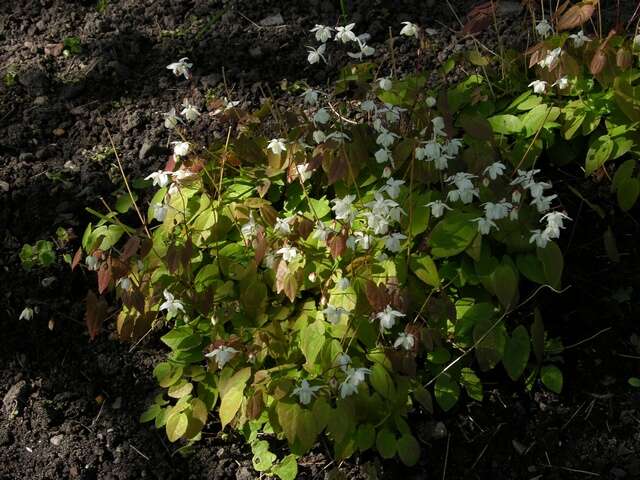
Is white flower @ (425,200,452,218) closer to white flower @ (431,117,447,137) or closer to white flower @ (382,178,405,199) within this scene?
white flower @ (382,178,405,199)

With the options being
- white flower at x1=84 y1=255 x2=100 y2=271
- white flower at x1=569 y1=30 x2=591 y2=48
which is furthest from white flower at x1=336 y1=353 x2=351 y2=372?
white flower at x1=569 y1=30 x2=591 y2=48

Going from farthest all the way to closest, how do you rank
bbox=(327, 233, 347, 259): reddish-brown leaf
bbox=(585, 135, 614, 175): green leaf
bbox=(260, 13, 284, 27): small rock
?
bbox=(260, 13, 284, 27): small rock
bbox=(585, 135, 614, 175): green leaf
bbox=(327, 233, 347, 259): reddish-brown leaf

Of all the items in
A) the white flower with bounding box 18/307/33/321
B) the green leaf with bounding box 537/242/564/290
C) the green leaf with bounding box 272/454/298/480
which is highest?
the green leaf with bounding box 537/242/564/290

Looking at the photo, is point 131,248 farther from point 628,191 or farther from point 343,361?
point 628,191

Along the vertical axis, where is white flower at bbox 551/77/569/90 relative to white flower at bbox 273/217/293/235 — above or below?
above

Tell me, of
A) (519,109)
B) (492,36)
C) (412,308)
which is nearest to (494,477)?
(412,308)

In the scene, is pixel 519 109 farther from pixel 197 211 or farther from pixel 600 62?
pixel 197 211

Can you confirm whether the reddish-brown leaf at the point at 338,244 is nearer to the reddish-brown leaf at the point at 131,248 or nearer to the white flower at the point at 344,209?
the white flower at the point at 344,209

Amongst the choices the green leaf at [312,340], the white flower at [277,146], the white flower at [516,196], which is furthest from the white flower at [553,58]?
the green leaf at [312,340]
